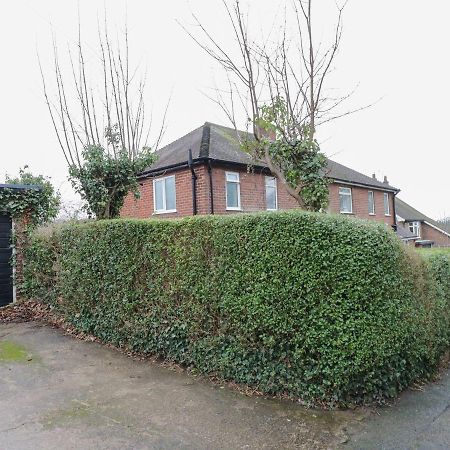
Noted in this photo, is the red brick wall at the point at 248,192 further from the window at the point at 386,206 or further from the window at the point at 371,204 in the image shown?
the window at the point at 386,206

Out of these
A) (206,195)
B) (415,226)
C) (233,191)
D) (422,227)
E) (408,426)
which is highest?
(233,191)

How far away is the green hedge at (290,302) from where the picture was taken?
3586mm

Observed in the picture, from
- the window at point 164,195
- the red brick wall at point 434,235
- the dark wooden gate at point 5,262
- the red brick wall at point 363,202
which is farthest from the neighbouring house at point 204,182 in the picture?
the red brick wall at point 434,235

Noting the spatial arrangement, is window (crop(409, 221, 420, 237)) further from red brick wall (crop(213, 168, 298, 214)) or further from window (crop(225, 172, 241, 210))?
window (crop(225, 172, 241, 210))

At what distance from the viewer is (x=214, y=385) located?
4293 millimetres

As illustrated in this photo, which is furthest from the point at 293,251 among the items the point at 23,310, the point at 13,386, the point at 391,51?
the point at 23,310

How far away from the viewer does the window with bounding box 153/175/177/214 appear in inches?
507

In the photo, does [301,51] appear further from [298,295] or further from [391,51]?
[298,295]

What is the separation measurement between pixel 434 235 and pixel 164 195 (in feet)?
106

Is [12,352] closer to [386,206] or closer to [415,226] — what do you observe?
[386,206]

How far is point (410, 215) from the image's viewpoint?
118ft

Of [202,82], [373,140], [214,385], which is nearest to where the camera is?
[214,385]

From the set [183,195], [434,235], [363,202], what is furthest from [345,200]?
[434,235]

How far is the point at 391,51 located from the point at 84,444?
762 cm
